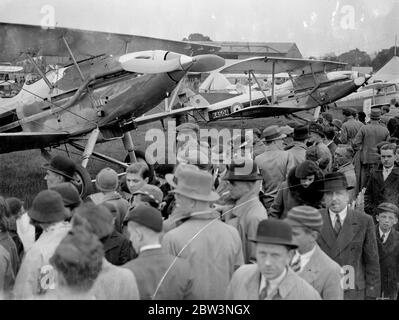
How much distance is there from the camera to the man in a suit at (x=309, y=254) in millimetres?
2873

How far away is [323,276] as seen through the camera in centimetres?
286

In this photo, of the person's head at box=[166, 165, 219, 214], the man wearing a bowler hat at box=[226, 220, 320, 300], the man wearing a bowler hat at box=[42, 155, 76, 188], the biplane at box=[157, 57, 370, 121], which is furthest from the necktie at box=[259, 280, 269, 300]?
the biplane at box=[157, 57, 370, 121]

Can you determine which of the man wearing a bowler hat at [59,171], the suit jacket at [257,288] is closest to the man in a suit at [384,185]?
the man wearing a bowler hat at [59,171]

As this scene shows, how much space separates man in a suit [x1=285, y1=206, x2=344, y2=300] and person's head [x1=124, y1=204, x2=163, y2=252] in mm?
651

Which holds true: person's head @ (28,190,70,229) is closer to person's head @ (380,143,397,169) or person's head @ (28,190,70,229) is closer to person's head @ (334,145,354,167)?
person's head @ (380,143,397,169)

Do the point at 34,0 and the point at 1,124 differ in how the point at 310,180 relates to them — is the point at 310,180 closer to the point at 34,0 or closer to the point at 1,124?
the point at 34,0

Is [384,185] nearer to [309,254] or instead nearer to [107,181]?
[107,181]

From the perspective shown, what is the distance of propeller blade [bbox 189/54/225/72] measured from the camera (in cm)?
896

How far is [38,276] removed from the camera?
2.84 metres

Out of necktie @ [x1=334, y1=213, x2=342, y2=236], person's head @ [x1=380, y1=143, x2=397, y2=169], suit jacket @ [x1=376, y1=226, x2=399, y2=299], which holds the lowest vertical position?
suit jacket @ [x1=376, y1=226, x2=399, y2=299]

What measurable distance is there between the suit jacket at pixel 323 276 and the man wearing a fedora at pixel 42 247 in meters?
1.21

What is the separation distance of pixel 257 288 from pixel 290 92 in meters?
16.8

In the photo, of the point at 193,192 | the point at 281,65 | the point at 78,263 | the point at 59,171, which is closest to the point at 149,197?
the point at 193,192

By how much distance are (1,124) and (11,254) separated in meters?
7.25
